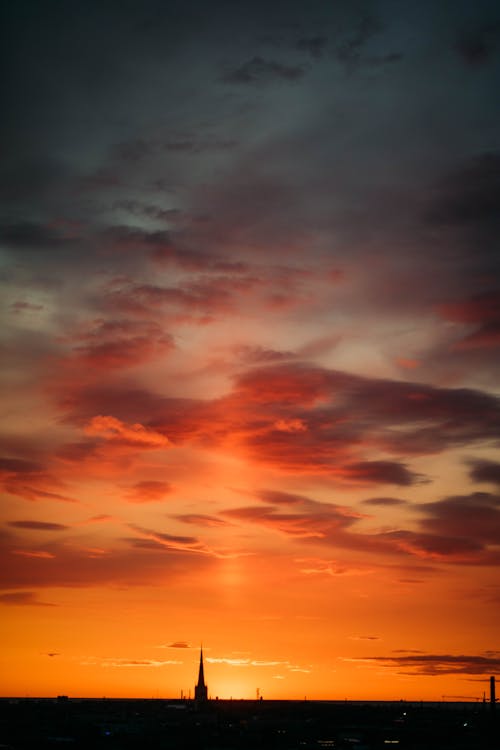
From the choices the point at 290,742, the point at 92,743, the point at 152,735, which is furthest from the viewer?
the point at 152,735

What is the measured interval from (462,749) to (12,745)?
76.2 m

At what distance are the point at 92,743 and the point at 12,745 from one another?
619 inches

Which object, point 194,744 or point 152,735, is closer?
point 194,744

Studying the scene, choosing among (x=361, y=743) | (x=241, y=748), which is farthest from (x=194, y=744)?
(x=361, y=743)

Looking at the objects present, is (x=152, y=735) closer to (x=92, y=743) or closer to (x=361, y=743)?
(x=92, y=743)

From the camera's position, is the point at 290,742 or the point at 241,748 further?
the point at 290,742

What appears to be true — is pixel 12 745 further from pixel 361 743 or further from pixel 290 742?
pixel 361 743

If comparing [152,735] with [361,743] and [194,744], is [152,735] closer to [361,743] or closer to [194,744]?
[194,744]

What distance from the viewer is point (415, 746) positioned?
157875mm

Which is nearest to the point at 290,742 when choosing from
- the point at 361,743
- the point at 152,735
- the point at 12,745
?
the point at 361,743

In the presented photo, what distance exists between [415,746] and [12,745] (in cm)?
7199

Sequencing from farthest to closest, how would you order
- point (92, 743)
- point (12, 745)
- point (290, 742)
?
point (290, 742) → point (92, 743) → point (12, 745)

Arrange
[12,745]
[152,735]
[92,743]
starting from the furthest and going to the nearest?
[152,735] → [92,743] → [12,745]

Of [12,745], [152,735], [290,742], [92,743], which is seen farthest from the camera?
[152,735]
